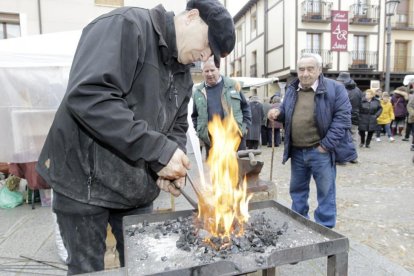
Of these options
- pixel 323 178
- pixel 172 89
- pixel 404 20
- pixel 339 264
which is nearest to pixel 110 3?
pixel 323 178

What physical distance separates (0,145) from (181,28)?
3.57 m

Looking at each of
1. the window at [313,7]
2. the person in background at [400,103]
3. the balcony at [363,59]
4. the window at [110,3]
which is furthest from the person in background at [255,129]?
the balcony at [363,59]

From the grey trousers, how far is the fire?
1.84 ft

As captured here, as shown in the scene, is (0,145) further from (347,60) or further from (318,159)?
(347,60)

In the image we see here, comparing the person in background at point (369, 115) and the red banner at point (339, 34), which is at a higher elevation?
the red banner at point (339, 34)

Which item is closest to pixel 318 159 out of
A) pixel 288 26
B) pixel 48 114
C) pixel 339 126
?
pixel 339 126

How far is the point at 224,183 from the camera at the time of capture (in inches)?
82.4

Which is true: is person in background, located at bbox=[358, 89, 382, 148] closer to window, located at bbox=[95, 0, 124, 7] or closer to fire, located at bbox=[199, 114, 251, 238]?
fire, located at bbox=[199, 114, 251, 238]

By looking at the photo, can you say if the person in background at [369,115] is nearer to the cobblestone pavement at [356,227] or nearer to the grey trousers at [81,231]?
the cobblestone pavement at [356,227]

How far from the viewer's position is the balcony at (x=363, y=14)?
23156 millimetres

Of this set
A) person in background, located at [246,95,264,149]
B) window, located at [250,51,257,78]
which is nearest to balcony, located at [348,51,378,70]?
window, located at [250,51,257,78]

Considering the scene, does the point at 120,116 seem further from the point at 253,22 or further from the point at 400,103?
the point at 253,22

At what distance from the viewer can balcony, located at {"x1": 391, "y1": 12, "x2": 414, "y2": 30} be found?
80.2 ft

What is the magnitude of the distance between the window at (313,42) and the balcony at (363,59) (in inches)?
95.9
